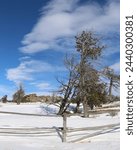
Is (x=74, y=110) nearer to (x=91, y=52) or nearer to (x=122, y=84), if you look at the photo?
(x=91, y=52)

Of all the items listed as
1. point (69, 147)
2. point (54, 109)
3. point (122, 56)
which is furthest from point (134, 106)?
point (54, 109)

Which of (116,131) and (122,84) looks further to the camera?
(116,131)

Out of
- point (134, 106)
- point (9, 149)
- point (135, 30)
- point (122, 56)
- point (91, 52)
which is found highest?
point (91, 52)

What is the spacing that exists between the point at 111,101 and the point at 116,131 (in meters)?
18.9

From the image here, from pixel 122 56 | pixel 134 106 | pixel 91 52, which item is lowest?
pixel 134 106

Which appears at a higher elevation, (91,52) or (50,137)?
(91,52)

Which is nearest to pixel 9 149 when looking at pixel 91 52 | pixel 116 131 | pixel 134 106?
pixel 116 131

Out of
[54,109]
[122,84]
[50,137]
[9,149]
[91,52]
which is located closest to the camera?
[122,84]

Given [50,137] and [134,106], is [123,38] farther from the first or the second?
[50,137]

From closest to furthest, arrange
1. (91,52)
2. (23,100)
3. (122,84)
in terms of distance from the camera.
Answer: (122,84)
(91,52)
(23,100)

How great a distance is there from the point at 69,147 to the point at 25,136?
2.56m

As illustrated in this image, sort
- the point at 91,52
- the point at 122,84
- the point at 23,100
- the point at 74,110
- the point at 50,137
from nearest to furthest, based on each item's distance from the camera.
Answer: the point at 122,84, the point at 50,137, the point at 91,52, the point at 74,110, the point at 23,100

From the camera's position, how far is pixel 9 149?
31.4 ft

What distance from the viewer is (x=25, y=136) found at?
12016mm
